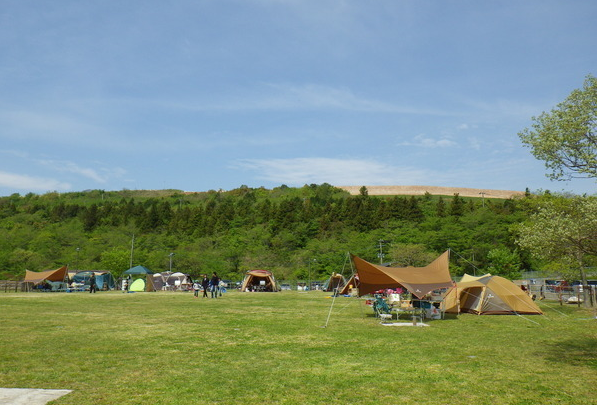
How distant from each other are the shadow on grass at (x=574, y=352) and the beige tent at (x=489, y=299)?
7.16 m

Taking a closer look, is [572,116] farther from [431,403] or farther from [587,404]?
[431,403]

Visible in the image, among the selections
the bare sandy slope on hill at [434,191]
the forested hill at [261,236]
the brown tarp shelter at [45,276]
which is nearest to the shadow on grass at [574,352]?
the brown tarp shelter at [45,276]

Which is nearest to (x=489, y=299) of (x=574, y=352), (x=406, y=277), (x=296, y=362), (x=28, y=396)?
(x=406, y=277)

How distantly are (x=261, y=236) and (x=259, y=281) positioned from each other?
37086 millimetres

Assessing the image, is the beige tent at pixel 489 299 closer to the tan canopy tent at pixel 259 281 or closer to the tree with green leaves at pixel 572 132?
the tree with green leaves at pixel 572 132

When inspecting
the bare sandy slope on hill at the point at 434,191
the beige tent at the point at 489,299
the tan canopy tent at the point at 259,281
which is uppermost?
the bare sandy slope on hill at the point at 434,191

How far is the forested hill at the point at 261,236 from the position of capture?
2586 inches

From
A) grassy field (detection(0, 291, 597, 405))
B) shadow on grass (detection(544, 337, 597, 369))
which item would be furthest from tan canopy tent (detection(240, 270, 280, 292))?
shadow on grass (detection(544, 337, 597, 369))

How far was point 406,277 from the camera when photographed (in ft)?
55.2

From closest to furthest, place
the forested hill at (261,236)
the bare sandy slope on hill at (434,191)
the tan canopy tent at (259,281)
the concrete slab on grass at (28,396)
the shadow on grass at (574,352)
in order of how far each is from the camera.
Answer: the concrete slab on grass at (28,396), the shadow on grass at (574,352), the tan canopy tent at (259,281), the forested hill at (261,236), the bare sandy slope on hill at (434,191)

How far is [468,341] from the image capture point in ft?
35.7

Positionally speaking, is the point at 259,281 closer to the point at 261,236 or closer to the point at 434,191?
the point at 261,236

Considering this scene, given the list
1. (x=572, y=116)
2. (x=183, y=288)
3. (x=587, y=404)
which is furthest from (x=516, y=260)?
(x=587, y=404)

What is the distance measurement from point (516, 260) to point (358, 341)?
178 ft
